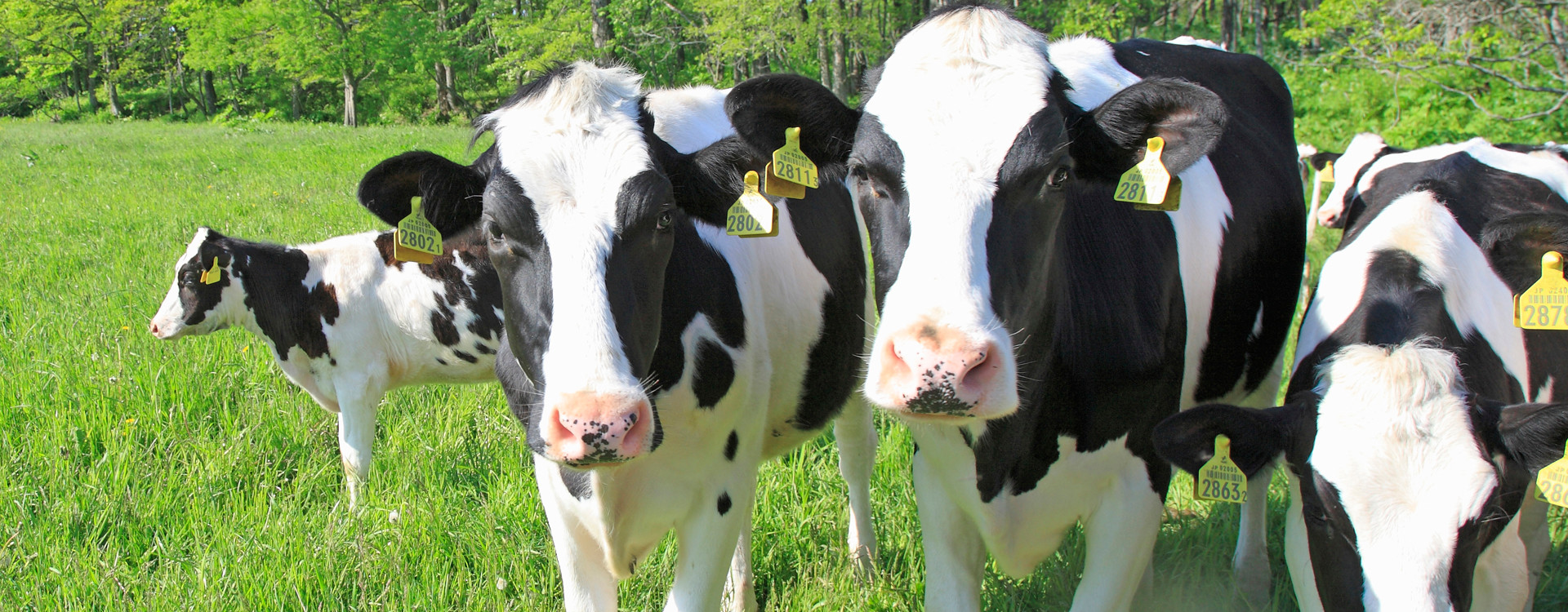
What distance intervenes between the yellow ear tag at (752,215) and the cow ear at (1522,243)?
2.30 metres

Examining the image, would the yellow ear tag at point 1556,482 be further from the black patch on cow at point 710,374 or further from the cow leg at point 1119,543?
the black patch on cow at point 710,374

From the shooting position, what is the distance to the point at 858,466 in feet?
14.1

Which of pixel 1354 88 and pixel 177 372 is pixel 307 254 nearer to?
pixel 177 372

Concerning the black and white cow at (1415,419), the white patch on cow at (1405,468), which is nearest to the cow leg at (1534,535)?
the black and white cow at (1415,419)

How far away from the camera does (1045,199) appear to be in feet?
7.66

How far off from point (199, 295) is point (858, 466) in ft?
12.8

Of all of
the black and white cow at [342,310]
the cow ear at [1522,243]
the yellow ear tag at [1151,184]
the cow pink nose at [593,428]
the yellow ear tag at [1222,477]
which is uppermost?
the yellow ear tag at [1151,184]

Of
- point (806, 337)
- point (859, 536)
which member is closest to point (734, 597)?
point (859, 536)

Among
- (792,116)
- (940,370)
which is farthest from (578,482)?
(940,370)

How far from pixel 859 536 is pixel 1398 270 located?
2.28 metres

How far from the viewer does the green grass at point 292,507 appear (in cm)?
346

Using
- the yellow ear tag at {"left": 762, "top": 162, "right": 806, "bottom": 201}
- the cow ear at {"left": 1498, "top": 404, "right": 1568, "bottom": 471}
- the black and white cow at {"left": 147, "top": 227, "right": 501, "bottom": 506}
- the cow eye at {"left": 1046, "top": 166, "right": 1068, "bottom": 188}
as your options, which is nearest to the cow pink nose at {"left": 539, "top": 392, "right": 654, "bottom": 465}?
the yellow ear tag at {"left": 762, "top": 162, "right": 806, "bottom": 201}

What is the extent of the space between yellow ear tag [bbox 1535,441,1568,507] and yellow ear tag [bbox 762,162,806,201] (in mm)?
1870

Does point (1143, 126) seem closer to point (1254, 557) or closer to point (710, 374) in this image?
point (710, 374)
